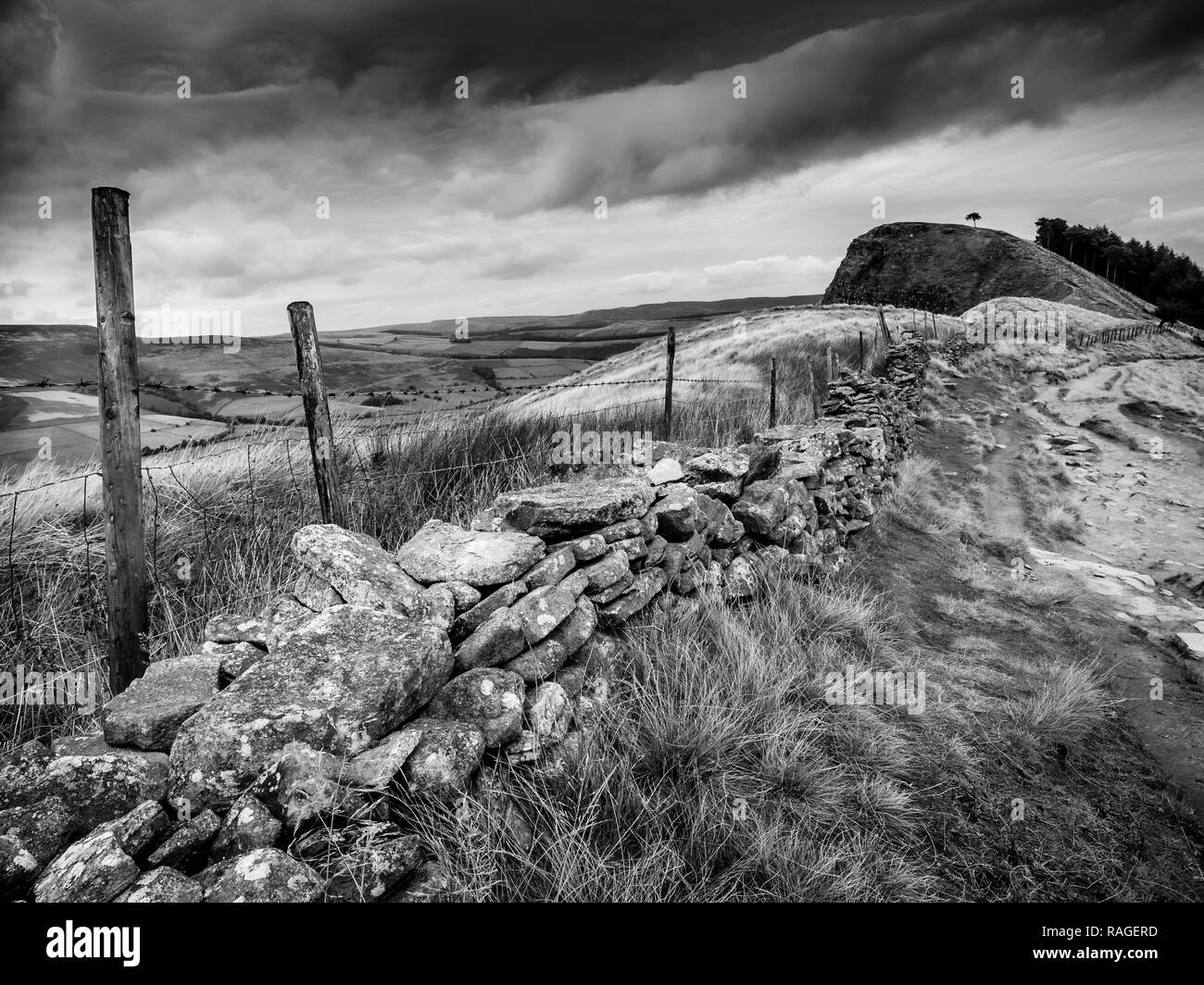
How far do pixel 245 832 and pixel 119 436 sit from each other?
2.09m

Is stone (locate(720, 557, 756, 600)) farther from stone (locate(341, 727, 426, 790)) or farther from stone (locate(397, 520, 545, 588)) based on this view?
stone (locate(341, 727, 426, 790))

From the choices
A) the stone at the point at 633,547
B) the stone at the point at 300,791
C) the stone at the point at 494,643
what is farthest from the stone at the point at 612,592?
the stone at the point at 300,791

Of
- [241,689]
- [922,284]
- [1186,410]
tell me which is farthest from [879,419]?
[922,284]

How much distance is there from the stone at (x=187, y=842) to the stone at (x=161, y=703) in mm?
397

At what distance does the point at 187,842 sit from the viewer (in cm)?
179

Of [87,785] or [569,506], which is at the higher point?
[569,506]

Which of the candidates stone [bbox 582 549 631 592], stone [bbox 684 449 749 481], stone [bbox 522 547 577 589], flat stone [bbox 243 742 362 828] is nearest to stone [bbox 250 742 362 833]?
flat stone [bbox 243 742 362 828]

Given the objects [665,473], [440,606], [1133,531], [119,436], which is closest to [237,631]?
[440,606]

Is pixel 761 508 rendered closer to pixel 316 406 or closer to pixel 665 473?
pixel 665 473

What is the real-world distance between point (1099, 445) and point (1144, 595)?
8.33 metres

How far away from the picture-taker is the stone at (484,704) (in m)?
2.46

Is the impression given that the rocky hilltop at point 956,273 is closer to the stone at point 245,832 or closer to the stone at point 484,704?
the stone at point 484,704

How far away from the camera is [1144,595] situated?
239 inches

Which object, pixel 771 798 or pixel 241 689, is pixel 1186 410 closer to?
pixel 771 798
